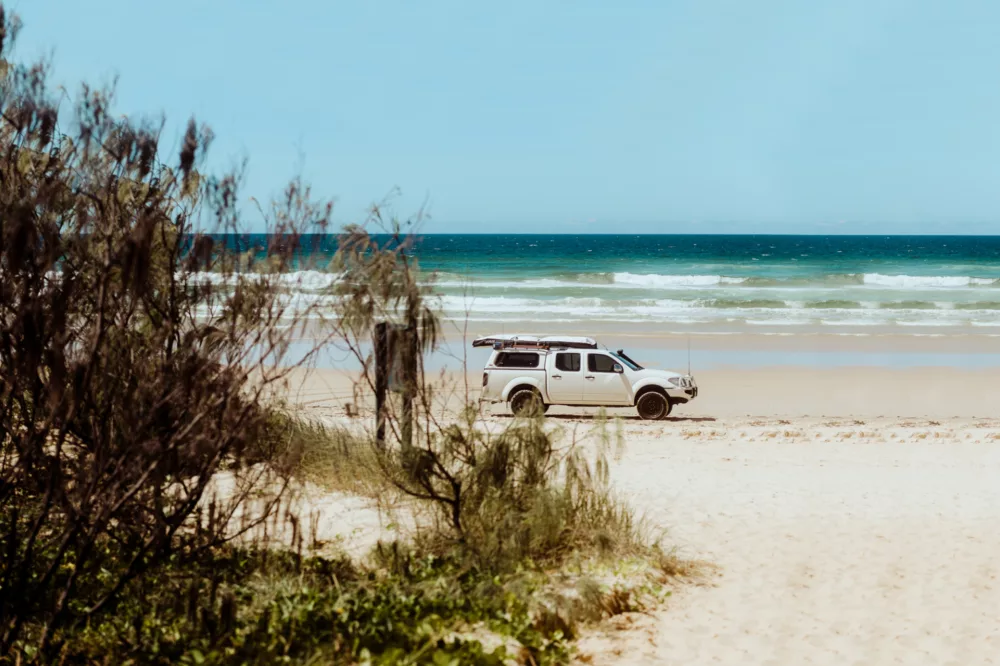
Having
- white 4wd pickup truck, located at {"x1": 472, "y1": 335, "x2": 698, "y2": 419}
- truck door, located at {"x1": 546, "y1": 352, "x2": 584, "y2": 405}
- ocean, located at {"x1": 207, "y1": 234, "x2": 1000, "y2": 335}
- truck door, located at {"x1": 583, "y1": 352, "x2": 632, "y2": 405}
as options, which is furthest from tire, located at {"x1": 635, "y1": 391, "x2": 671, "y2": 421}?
ocean, located at {"x1": 207, "y1": 234, "x2": 1000, "y2": 335}

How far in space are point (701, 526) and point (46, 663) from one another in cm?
566

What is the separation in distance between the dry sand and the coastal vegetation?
1.83 ft

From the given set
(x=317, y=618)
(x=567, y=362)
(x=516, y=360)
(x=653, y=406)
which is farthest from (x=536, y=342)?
(x=317, y=618)

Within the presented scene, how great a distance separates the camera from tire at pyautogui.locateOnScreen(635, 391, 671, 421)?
17188mm

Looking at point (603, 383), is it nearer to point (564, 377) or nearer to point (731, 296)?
point (564, 377)

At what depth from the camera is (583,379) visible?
56.6 feet

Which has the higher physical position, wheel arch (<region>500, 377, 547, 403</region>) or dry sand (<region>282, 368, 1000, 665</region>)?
wheel arch (<region>500, 377, 547, 403</region>)

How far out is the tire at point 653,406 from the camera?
17.2 meters

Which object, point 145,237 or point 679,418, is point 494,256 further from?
point 145,237

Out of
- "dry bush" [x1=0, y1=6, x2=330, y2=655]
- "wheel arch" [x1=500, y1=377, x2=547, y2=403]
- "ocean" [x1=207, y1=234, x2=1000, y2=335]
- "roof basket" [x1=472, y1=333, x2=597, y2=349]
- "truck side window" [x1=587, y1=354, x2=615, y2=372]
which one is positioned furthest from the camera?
"ocean" [x1=207, y1=234, x2=1000, y2=335]

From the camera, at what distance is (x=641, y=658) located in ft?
20.2

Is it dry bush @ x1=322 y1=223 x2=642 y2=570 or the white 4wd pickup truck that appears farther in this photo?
the white 4wd pickup truck

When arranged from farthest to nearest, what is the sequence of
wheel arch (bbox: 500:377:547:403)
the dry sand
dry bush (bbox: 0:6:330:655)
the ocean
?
1. the ocean
2. wheel arch (bbox: 500:377:547:403)
3. the dry sand
4. dry bush (bbox: 0:6:330:655)

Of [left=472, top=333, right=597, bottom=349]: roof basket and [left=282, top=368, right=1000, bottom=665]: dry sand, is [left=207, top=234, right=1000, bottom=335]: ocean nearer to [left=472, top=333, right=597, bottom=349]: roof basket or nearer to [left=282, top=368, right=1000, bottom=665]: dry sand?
[left=472, top=333, right=597, bottom=349]: roof basket
